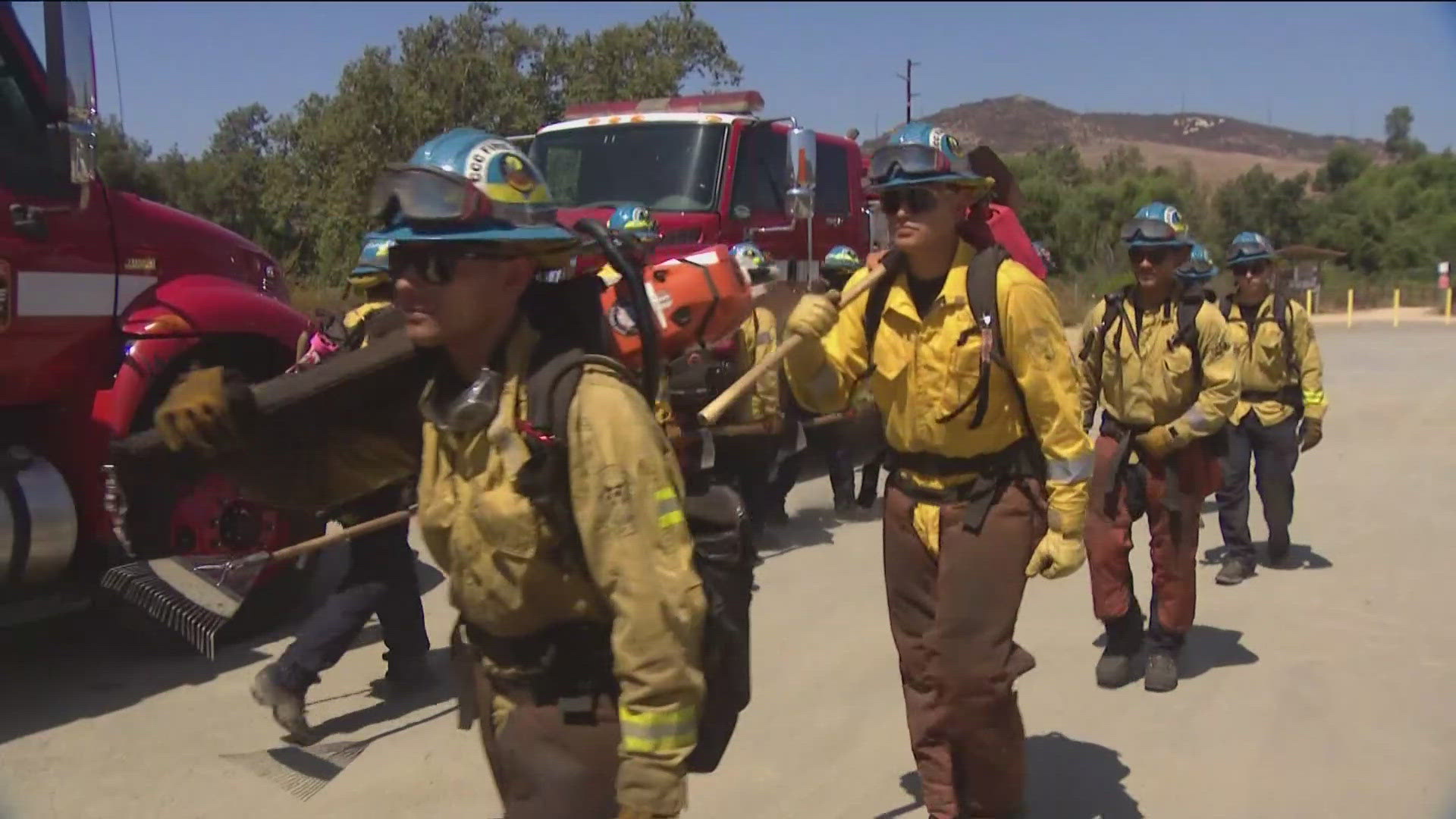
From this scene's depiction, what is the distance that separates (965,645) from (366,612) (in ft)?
8.61

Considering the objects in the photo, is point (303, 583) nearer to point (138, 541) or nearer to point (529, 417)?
point (138, 541)

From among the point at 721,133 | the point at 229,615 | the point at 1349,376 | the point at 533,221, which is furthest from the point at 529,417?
the point at 1349,376

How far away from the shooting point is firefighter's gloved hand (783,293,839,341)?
377cm

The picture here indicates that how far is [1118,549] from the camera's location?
579cm

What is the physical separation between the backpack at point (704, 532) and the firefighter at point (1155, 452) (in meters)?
3.74

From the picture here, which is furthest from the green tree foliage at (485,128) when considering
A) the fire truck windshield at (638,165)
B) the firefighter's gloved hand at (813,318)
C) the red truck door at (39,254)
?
the firefighter's gloved hand at (813,318)

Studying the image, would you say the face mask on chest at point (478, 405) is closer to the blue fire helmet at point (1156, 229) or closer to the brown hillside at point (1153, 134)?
the blue fire helmet at point (1156, 229)

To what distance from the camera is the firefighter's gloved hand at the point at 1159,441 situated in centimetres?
567

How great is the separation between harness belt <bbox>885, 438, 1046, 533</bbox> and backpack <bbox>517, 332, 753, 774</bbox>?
1692mm

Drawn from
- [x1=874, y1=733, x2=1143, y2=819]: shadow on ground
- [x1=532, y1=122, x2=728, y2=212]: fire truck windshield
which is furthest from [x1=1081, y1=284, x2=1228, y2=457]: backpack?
[x1=532, y1=122, x2=728, y2=212]: fire truck windshield

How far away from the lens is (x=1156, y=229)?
5.70 meters

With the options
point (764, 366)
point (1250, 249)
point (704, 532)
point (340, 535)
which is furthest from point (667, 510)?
point (1250, 249)

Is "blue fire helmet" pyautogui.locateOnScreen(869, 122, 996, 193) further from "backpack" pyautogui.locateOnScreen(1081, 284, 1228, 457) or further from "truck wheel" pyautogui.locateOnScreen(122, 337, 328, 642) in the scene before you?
"truck wheel" pyautogui.locateOnScreen(122, 337, 328, 642)

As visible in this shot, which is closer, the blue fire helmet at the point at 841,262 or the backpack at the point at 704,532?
the backpack at the point at 704,532
